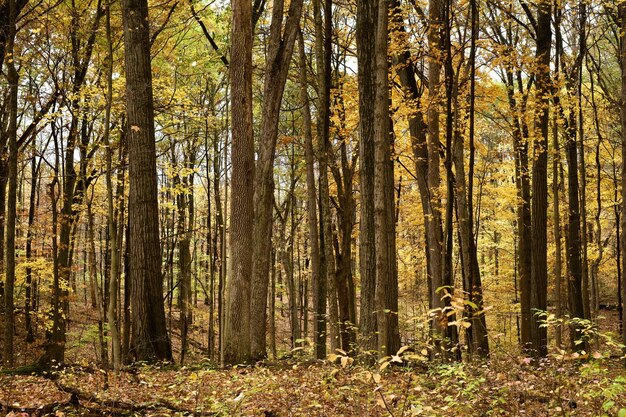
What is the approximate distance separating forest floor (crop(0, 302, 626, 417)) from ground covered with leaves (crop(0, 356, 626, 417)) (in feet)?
0.04

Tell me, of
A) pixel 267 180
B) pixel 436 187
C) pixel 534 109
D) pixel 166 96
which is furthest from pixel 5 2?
pixel 534 109

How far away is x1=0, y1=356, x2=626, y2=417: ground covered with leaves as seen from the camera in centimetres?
431

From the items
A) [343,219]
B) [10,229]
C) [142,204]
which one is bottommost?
[10,229]

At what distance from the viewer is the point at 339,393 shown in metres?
5.44

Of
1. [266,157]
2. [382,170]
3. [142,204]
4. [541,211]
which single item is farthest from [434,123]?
[142,204]

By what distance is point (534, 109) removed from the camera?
1180 cm

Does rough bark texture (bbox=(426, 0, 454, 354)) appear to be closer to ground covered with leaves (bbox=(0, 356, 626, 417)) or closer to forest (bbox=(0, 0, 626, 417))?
forest (bbox=(0, 0, 626, 417))

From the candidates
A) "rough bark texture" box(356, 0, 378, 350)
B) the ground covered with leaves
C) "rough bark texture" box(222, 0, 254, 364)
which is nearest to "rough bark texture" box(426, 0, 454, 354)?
"rough bark texture" box(356, 0, 378, 350)

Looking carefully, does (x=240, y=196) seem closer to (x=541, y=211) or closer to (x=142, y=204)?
(x=142, y=204)

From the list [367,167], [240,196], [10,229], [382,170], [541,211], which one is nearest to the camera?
[382,170]

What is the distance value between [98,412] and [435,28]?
8.30 metres

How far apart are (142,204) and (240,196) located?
2.01m

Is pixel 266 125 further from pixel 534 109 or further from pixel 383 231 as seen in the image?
pixel 534 109

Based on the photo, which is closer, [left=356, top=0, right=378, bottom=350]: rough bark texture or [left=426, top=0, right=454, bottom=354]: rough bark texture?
[left=356, top=0, right=378, bottom=350]: rough bark texture
